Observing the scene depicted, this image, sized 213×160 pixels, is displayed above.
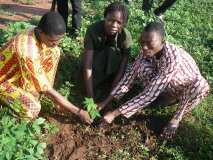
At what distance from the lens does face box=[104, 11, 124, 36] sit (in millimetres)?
4102

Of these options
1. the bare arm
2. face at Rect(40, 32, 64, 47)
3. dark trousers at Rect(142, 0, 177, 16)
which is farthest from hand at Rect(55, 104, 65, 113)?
dark trousers at Rect(142, 0, 177, 16)

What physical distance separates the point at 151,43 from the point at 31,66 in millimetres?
1090

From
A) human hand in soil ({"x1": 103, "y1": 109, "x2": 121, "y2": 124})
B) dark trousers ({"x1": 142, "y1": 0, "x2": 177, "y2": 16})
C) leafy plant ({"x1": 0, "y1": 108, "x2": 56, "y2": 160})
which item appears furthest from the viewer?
dark trousers ({"x1": 142, "y1": 0, "x2": 177, "y2": 16})

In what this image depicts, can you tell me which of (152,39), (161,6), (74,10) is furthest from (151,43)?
(161,6)

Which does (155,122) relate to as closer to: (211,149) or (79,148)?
(211,149)

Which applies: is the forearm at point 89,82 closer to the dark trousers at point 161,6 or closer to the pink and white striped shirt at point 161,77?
the pink and white striped shirt at point 161,77

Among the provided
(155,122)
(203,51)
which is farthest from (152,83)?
(203,51)

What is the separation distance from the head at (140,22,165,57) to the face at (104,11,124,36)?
396 millimetres

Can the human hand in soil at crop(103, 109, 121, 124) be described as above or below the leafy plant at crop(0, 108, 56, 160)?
below

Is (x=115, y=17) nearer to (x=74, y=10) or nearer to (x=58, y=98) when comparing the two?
(x=58, y=98)

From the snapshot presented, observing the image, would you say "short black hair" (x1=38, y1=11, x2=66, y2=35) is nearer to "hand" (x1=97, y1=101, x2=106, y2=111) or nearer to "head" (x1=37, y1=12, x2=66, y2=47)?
"head" (x1=37, y1=12, x2=66, y2=47)

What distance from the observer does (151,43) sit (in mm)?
3822

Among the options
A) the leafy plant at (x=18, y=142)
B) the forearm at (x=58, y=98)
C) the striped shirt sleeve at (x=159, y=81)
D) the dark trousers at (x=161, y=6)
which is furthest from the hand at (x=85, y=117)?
the dark trousers at (x=161, y=6)

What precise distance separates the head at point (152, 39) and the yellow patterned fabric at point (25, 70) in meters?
0.84
